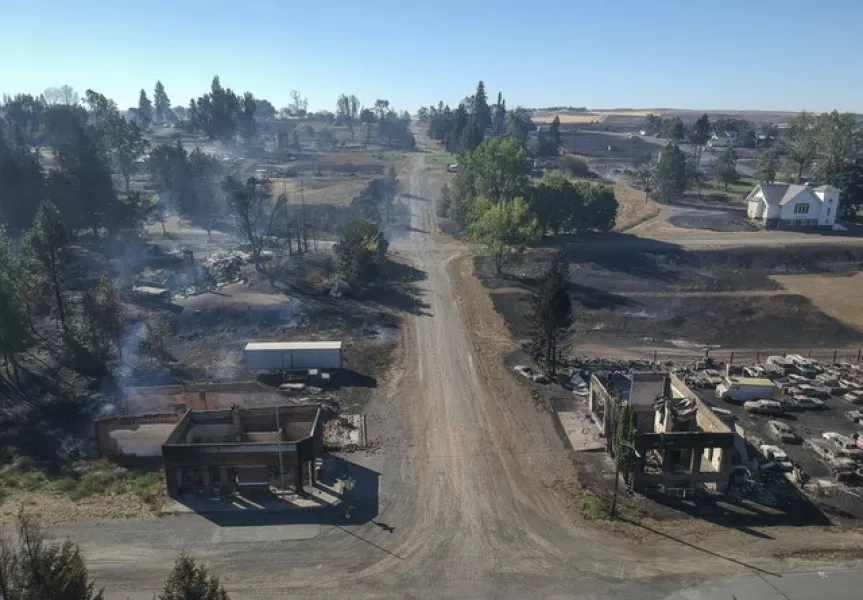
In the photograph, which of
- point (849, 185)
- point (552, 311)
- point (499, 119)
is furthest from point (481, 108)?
point (552, 311)

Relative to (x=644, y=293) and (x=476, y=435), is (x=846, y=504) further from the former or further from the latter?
(x=644, y=293)

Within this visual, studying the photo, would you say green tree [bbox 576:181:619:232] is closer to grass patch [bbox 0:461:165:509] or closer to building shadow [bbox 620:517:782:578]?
building shadow [bbox 620:517:782:578]

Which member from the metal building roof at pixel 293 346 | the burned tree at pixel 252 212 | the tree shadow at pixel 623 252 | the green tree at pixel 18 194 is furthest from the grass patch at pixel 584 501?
the green tree at pixel 18 194

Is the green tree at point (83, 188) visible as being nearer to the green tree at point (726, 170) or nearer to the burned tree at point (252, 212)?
the burned tree at point (252, 212)

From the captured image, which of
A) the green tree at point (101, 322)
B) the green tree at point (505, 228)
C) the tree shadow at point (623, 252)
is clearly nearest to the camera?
the green tree at point (101, 322)

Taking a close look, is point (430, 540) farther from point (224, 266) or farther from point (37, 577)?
point (224, 266)

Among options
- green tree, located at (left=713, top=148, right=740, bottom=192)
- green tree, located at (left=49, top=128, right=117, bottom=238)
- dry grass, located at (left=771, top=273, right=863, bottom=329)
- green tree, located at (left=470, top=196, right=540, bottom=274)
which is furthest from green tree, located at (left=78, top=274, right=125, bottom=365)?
green tree, located at (left=713, top=148, right=740, bottom=192)
